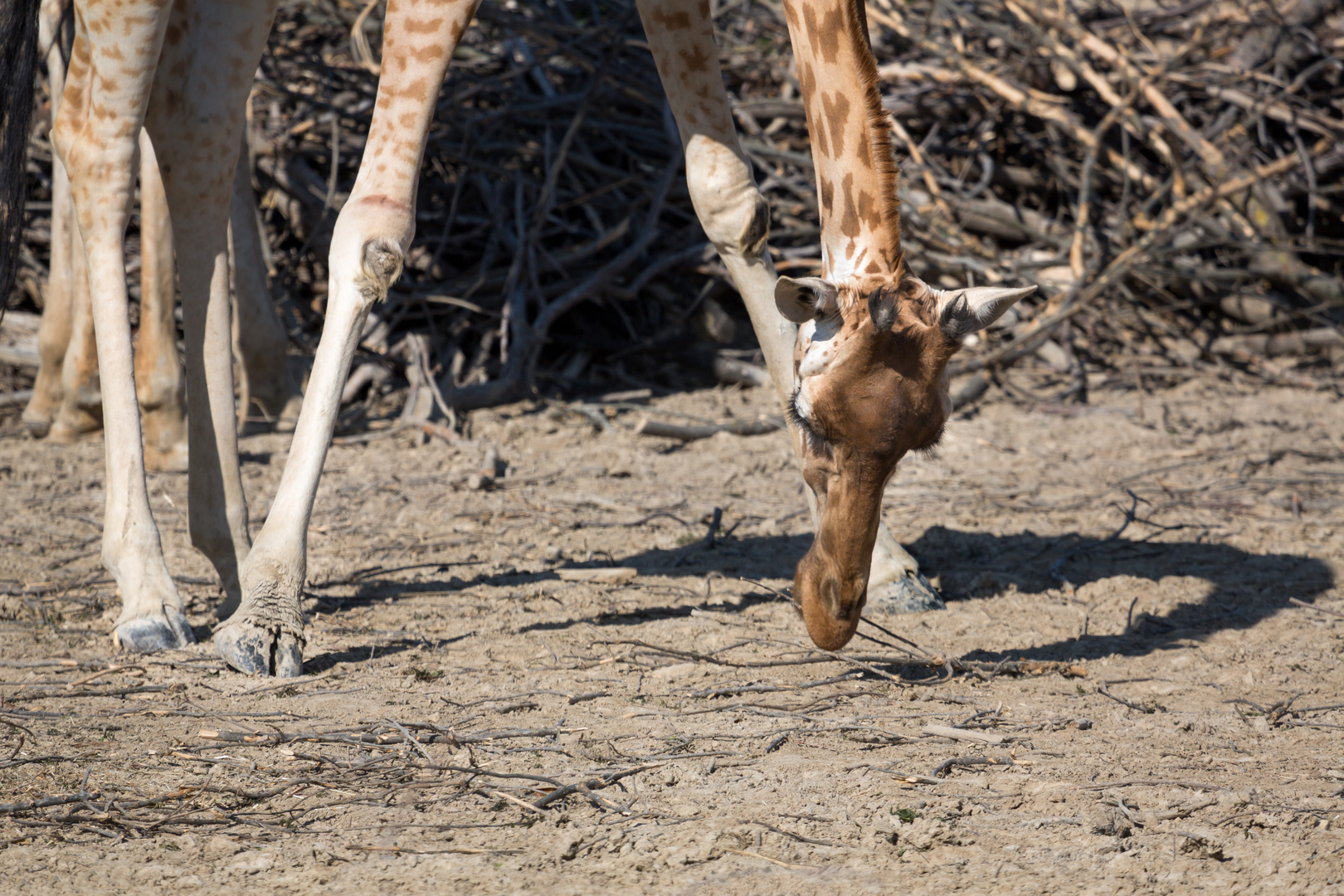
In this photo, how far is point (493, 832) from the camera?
2051 millimetres

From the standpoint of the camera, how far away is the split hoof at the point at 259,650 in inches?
113

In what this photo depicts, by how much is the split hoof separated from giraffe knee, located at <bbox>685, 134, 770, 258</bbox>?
66.4 inches

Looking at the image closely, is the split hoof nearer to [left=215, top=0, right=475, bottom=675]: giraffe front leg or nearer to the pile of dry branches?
[left=215, top=0, right=475, bottom=675]: giraffe front leg

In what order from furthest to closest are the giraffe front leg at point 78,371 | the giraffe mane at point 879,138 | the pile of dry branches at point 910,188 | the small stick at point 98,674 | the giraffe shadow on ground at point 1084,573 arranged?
Result: 1. the pile of dry branches at point 910,188
2. the giraffe front leg at point 78,371
3. the giraffe shadow on ground at point 1084,573
4. the small stick at point 98,674
5. the giraffe mane at point 879,138

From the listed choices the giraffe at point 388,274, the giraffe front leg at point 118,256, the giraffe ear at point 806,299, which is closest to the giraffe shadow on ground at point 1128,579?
the giraffe at point 388,274

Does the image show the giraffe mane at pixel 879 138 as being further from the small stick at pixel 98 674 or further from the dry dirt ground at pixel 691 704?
the small stick at pixel 98 674

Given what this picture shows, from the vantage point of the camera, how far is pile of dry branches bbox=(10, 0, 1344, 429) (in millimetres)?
6777

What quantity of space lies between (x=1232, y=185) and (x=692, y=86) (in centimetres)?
451

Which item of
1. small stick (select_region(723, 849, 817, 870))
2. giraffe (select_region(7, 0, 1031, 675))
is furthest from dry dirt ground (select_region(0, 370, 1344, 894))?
giraffe (select_region(7, 0, 1031, 675))

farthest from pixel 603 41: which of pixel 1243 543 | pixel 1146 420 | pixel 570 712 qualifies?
pixel 570 712

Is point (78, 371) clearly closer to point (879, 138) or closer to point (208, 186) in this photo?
point (208, 186)

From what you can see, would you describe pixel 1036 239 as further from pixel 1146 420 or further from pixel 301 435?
pixel 301 435

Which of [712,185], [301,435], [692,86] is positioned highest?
[692,86]

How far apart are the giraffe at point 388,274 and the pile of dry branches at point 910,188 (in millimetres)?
2895
